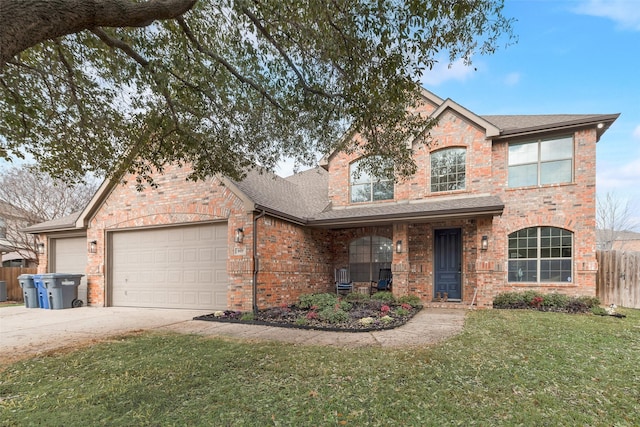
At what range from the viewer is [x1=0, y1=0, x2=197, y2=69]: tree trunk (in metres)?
2.66

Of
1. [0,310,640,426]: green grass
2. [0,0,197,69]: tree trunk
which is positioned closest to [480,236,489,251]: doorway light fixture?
[0,310,640,426]: green grass

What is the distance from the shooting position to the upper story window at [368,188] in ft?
39.8

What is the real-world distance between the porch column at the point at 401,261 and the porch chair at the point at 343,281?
6.07 ft

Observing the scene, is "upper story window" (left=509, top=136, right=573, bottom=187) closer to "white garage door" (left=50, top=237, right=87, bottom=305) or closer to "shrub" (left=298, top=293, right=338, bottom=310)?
"shrub" (left=298, top=293, right=338, bottom=310)

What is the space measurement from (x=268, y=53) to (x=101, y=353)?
19.6ft

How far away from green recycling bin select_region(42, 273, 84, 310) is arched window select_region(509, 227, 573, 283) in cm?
1450

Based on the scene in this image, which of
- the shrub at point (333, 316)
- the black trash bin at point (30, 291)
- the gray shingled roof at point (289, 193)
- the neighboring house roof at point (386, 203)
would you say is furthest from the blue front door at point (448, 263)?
the black trash bin at point (30, 291)

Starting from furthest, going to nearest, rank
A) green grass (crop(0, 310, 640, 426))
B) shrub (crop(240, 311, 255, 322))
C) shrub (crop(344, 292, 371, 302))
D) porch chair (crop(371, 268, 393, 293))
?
porch chair (crop(371, 268, 393, 293)) → shrub (crop(344, 292, 371, 302)) → shrub (crop(240, 311, 255, 322)) → green grass (crop(0, 310, 640, 426))

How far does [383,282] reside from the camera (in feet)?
38.1

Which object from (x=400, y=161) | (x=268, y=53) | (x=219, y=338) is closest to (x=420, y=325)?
(x=400, y=161)

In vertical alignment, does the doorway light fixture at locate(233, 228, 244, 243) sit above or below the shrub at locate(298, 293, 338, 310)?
above

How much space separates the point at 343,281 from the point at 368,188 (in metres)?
3.64

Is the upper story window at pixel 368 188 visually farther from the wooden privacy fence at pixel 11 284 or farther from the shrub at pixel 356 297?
the wooden privacy fence at pixel 11 284

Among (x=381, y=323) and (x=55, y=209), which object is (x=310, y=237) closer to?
(x=381, y=323)
